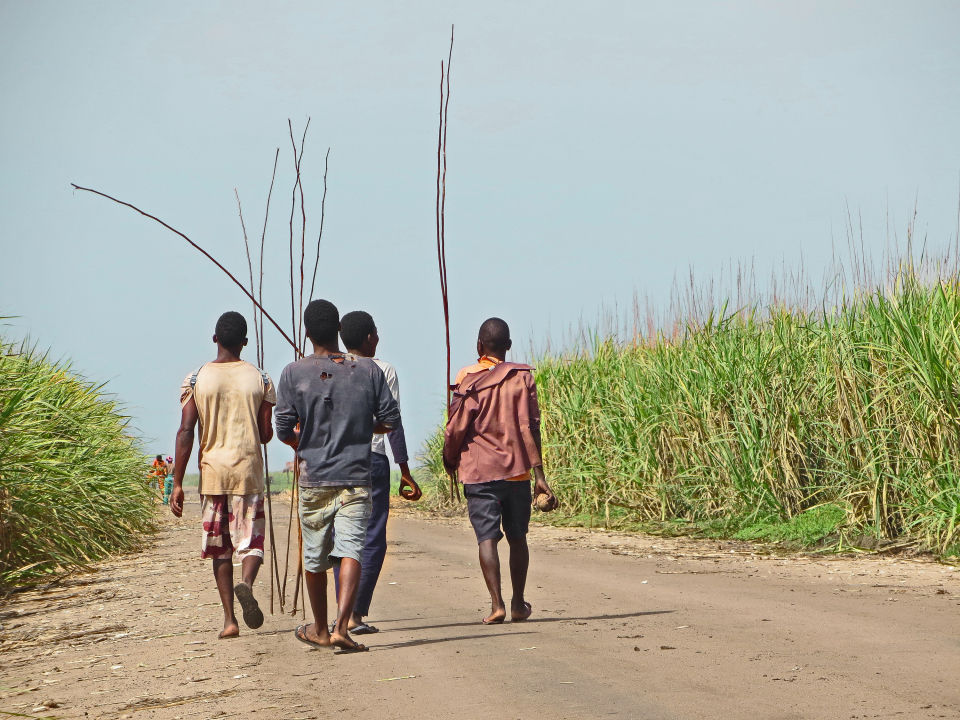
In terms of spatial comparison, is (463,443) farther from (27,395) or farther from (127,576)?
(27,395)

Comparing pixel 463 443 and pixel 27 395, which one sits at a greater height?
pixel 27 395

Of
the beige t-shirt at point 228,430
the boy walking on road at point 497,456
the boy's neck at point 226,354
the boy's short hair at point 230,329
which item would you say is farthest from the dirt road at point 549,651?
the boy's short hair at point 230,329

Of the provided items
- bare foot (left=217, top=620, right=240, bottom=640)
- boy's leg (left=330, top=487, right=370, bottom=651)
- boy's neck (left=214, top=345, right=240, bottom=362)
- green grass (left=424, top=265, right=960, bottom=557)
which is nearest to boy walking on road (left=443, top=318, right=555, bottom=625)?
boy's leg (left=330, top=487, right=370, bottom=651)

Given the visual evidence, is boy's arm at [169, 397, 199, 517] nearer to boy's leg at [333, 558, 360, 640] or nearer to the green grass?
boy's leg at [333, 558, 360, 640]

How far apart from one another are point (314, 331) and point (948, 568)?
6098mm

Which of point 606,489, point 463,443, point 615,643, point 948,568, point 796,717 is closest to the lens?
point 796,717

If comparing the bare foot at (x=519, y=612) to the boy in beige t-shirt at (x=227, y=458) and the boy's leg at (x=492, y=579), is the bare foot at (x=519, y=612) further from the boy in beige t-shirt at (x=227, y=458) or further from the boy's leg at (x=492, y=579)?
the boy in beige t-shirt at (x=227, y=458)

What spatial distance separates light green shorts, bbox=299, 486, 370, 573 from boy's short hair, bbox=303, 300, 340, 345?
2.94 feet

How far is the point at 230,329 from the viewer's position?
694 centimetres

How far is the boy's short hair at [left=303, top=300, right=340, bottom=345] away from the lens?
6.45 m

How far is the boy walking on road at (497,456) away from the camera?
7.16 m

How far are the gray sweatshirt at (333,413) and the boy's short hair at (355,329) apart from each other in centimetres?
44

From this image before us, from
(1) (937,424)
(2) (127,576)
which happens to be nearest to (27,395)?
(2) (127,576)

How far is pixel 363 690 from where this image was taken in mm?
5152
